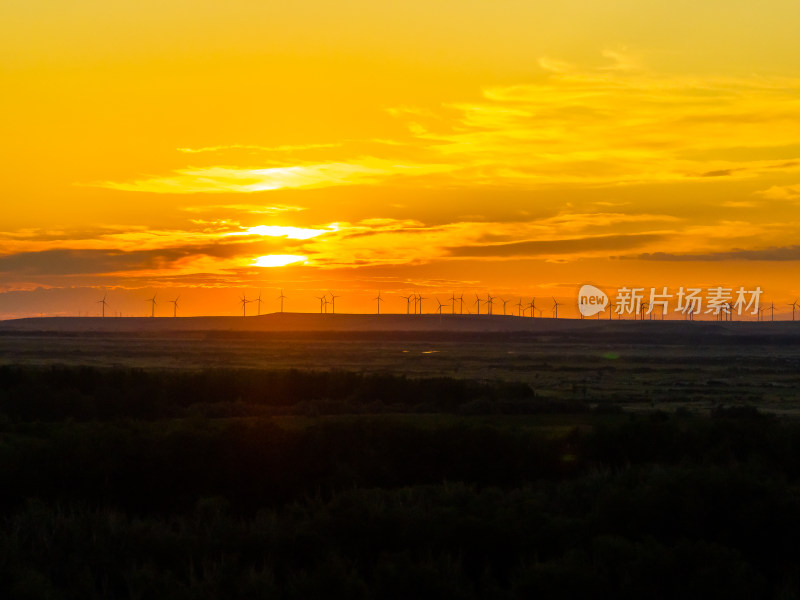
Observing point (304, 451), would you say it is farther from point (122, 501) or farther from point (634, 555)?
point (634, 555)

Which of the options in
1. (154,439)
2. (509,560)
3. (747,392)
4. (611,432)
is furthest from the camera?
(747,392)

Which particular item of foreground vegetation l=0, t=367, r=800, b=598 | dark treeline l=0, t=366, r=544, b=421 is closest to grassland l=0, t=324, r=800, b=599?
foreground vegetation l=0, t=367, r=800, b=598

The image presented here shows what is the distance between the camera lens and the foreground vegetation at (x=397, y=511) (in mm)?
16219

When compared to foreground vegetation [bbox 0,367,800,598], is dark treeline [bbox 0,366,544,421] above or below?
below

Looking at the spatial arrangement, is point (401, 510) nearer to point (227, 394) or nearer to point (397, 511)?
point (397, 511)

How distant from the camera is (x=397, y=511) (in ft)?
65.1

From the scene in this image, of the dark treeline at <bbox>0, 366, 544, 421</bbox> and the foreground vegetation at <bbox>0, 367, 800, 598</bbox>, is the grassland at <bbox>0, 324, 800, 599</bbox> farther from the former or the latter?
the dark treeline at <bbox>0, 366, 544, 421</bbox>

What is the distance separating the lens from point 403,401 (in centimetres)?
5859

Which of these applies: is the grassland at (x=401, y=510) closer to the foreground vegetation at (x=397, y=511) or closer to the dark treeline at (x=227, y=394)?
the foreground vegetation at (x=397, y=511)

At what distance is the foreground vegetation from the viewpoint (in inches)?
639

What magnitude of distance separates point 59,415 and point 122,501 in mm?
24017

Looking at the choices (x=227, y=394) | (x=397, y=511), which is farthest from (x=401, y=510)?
(x=227, y=394)

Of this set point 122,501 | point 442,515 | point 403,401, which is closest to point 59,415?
point 403,401

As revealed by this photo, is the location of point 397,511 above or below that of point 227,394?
above
